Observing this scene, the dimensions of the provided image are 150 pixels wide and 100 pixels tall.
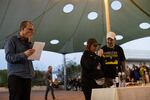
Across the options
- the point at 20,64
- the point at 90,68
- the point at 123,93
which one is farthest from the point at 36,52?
the point at 90,68

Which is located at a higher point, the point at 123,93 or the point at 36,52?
the point at 36,52

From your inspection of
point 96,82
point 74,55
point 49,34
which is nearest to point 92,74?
point 96,82

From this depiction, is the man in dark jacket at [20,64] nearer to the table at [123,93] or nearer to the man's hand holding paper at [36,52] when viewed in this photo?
the man's hand holding paper at [36,52]

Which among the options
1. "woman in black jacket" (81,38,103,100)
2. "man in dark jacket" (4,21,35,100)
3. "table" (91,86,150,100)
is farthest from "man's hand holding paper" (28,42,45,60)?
"woman in black jacket" (81,38,103,100)

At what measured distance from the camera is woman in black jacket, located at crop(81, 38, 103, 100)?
4562 millimetres

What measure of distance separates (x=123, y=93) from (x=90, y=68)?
852mm

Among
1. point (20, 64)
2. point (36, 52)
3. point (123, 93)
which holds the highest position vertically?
point (36, 52)

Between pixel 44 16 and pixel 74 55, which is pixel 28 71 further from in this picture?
pixel 74 55

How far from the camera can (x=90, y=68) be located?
180 inches

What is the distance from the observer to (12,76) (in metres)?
3.36

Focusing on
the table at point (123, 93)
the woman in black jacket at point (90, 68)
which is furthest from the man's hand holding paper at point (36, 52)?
the woman in black jacket at point (90, 68)

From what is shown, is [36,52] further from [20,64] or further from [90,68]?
[90,68]

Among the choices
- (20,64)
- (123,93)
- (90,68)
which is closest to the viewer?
(20,64)

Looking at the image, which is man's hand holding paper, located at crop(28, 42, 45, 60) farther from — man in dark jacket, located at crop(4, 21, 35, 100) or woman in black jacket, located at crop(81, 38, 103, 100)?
woman in black jacket, located at crop(81, 38, 103, 100)
